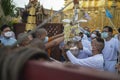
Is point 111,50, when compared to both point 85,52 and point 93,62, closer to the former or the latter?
point 85,52

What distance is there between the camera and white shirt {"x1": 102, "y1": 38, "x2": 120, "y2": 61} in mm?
6980

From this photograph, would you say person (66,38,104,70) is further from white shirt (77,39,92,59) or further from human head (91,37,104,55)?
white shirt (77,39,92,59)

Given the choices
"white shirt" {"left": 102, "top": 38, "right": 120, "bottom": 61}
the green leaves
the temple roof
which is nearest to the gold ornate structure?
the temple roof

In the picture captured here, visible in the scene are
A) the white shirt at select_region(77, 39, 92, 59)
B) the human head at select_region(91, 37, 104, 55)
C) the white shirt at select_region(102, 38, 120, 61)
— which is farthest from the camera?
the white shirt at select_region(102, 38, 120, 61)

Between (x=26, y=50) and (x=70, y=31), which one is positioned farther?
(x=70, y=31)

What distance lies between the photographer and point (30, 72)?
136cm

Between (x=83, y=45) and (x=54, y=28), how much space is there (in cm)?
248

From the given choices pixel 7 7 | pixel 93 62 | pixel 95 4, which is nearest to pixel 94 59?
pixel 93 62

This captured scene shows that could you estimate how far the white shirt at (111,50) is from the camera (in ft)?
22.9

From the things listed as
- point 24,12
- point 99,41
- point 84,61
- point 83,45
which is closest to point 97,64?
point 84,61

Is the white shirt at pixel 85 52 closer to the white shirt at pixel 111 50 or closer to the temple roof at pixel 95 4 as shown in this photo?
the white shirt at pixel 111 50

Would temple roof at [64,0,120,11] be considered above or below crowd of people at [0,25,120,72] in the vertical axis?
above

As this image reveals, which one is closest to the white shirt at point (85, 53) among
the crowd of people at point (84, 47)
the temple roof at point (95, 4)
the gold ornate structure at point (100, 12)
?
the crowd of people at point (84, 47)

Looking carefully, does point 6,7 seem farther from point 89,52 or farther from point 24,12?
point 89,52
